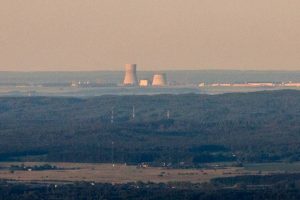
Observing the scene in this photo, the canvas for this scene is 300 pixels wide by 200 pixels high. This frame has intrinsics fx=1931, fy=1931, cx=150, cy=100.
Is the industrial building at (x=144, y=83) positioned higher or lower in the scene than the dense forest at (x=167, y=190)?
higher

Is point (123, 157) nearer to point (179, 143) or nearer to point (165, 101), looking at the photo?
point (179, 143)

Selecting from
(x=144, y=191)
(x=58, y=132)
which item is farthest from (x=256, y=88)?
(x=144, y=191)

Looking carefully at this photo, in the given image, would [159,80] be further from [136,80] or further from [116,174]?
[116,174]

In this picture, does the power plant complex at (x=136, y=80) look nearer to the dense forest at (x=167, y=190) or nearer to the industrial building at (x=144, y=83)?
the industrial building at (x=144, y=83)

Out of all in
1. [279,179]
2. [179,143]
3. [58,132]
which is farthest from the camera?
[58,132]

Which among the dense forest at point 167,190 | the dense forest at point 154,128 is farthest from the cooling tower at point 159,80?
the dense forest at point 167,190

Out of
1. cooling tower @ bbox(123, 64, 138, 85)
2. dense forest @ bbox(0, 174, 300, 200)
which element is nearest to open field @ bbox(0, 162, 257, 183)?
dense forest @ bbox(0, 174, 300, 200)

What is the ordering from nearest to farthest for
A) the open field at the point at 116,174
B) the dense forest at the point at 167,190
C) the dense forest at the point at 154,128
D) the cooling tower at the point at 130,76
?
the dense forest at the point at 167,190 → the open field at the point at 116,174 → the dense forest at the point at 154,128 → the cooling tower at the point at 130,76
